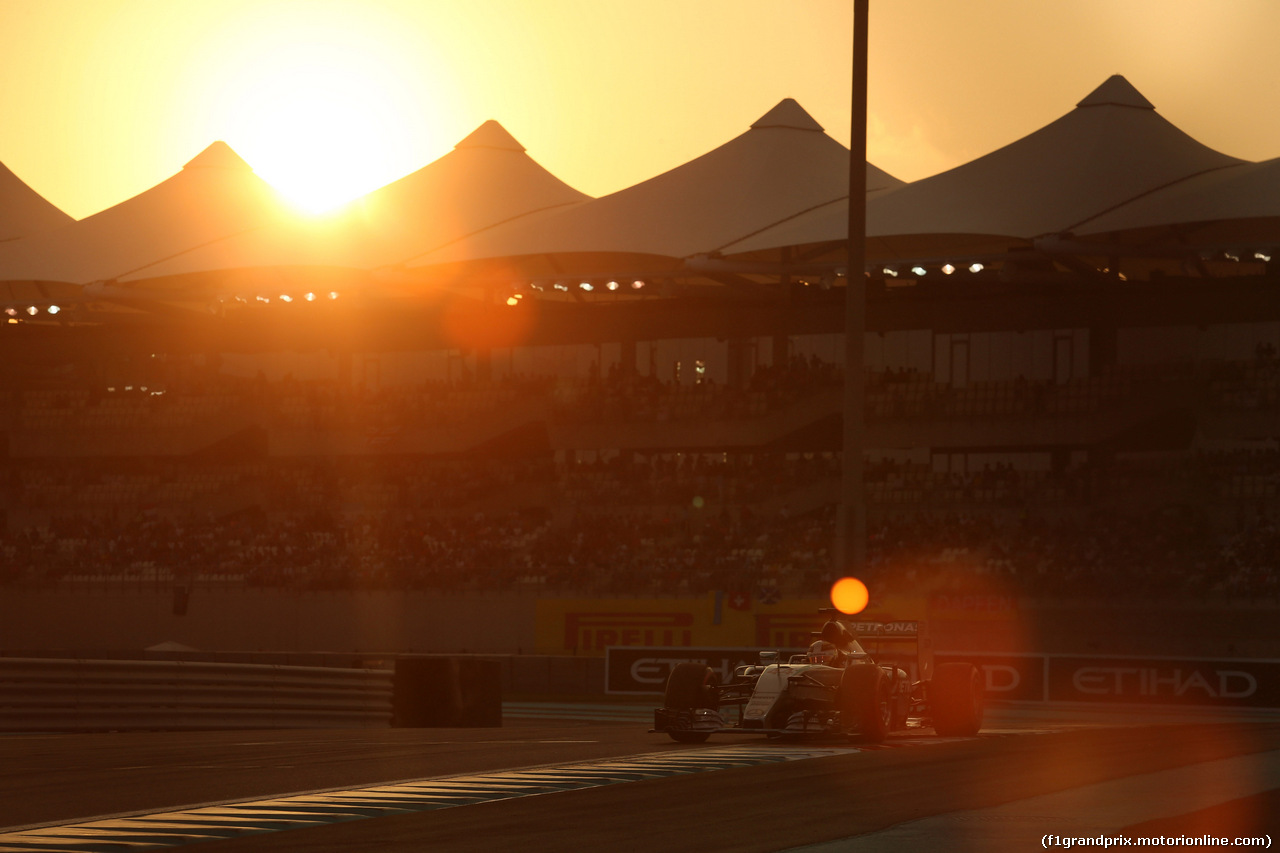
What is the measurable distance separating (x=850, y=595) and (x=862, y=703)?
12.1ft

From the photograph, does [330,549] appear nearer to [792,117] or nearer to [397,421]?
[397,421]

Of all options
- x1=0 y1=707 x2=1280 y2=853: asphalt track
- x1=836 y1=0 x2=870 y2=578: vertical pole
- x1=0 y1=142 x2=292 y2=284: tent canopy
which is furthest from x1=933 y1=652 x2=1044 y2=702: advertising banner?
x1=0 y1=142 x2=292 y2=284: tent canopy

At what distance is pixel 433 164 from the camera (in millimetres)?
50250

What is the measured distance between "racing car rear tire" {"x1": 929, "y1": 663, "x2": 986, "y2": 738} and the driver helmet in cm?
175

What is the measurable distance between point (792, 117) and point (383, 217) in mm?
12027

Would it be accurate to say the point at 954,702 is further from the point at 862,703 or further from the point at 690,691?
the point at 690,691

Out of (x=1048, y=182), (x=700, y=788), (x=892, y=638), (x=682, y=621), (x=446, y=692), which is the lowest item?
(x=446, y=692)

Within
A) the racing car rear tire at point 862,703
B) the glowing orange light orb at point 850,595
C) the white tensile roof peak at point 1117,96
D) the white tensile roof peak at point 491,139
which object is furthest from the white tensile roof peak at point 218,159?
the racing car rear tire at point 862,703

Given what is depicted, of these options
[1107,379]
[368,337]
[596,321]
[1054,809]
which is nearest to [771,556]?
[1107,379]

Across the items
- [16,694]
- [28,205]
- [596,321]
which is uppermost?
[28,205]

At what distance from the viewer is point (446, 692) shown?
21547 millimetres

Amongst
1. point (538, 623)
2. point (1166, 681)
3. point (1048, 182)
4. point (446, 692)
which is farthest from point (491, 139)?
point (446, 692)

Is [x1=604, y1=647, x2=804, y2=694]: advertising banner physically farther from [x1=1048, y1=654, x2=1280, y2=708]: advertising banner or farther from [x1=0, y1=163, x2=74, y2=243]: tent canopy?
[x1=0, y1=163, x2=74, y2=243]: tent canopy

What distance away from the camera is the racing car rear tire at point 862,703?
15945 millimetres
